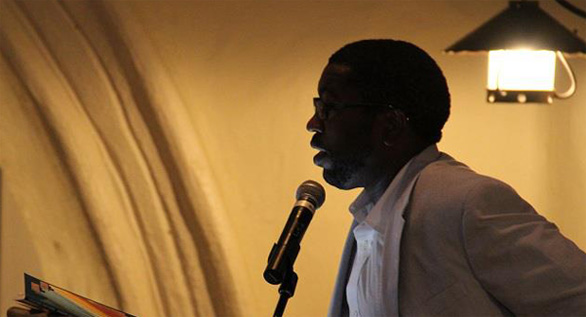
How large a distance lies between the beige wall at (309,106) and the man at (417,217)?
6.42 feet

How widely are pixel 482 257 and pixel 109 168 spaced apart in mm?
2565

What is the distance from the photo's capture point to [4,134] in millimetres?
4152

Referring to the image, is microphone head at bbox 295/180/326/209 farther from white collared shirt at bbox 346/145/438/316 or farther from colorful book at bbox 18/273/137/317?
colorful book at bbox 18/273/137/317

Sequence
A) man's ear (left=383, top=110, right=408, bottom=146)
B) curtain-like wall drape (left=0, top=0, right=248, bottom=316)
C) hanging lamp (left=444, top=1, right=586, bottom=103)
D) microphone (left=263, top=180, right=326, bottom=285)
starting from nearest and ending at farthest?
microphone (left=263, top=180, right=326, bottom=285) → man's ear (left=383, top=110, right=408, bottom=146) → hanging lamp (left=444, top=1, right=586, bottom=103) → curtain-like wall drape (left=0, top=0, right=248, bottom=316)

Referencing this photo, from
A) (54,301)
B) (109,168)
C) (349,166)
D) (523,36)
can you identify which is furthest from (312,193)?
(109,168)

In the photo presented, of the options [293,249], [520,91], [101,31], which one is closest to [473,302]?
[293,249]

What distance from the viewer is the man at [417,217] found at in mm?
1875

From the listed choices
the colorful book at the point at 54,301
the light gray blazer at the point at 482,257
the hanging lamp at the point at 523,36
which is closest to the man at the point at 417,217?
the light gray blazer at the point at 482,257

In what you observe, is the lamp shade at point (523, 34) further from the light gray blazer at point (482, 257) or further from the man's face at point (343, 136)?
the light gray blazer at point (482, 257)

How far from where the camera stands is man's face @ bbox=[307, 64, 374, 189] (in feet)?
6.97

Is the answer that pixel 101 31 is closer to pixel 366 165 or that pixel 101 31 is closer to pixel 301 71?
pixel 301 71

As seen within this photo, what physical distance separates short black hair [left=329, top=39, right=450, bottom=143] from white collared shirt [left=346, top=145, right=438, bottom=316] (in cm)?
7

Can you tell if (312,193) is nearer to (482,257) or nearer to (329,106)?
(329,106)

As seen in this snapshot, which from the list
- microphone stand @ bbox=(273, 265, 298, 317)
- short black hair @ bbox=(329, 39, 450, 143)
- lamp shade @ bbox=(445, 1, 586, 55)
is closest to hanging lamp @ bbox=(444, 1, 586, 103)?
lamp shade @ bbox=(445, 1, 586, 55)
